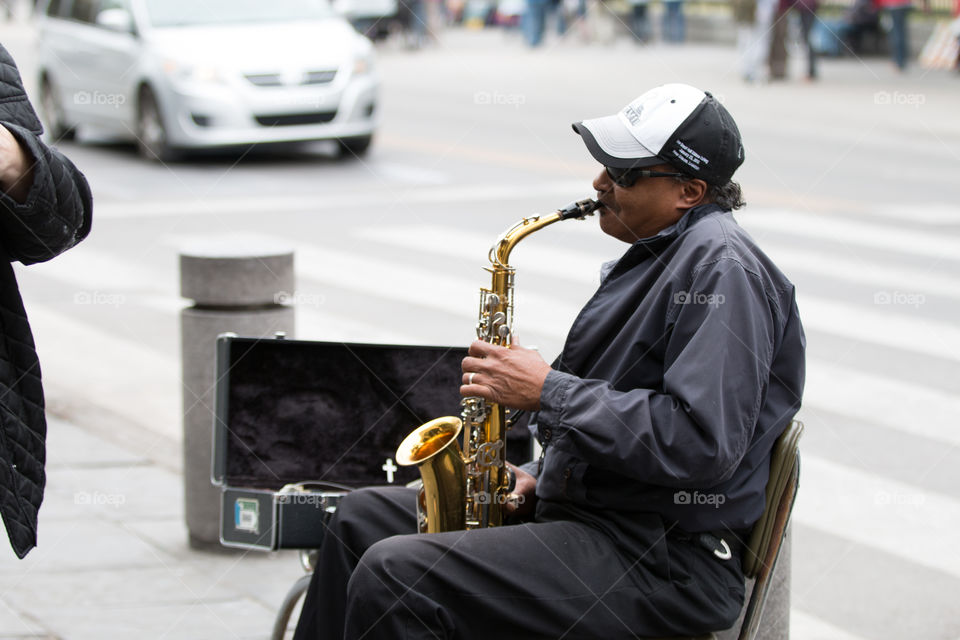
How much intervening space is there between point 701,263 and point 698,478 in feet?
1.40

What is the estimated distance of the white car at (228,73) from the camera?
1234 centimetres

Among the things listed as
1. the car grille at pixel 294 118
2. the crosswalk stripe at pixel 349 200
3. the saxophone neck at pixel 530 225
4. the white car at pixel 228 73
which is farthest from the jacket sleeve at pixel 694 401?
the car grille at pixel 294 118

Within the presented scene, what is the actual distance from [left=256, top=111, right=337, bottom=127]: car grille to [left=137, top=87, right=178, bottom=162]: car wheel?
975mm

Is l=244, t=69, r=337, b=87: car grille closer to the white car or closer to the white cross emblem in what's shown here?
the white car

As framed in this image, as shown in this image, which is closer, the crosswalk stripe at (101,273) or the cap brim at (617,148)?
the cap brim at (617,148)

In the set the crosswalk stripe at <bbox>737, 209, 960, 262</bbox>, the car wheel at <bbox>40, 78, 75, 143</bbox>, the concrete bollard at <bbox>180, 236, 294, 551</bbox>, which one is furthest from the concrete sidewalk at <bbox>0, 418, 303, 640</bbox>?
the car wheel at <bbox>40, 78, 75, 143</bbox>

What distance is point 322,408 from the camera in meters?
3.59

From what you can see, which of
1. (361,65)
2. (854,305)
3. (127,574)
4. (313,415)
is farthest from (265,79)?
(313,415)

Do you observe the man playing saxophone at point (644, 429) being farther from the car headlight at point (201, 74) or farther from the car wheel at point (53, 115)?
the car wheel at point (53, 115)

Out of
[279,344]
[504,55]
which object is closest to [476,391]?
[279,344]

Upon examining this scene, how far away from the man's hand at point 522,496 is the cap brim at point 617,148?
30.3 inches

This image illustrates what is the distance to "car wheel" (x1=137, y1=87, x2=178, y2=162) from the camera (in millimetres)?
12688

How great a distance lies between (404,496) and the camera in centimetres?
309

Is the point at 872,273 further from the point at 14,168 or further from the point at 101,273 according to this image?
the point at 14,168
